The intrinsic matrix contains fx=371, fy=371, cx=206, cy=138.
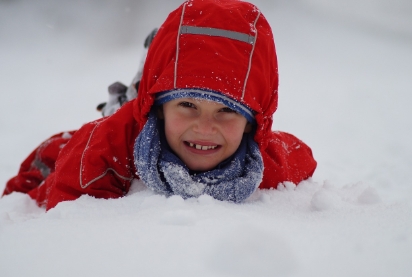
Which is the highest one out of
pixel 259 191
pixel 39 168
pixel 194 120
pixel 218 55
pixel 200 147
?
pixel 218 55

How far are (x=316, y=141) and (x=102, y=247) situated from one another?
2.37 m

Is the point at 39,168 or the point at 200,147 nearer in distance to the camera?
the point at 200,147

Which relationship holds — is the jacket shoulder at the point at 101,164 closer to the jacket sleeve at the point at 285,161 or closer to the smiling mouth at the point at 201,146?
the smiling mouth at the point at 201,146

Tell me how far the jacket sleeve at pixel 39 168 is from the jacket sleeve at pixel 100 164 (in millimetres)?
559

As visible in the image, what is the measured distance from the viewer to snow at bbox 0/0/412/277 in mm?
692

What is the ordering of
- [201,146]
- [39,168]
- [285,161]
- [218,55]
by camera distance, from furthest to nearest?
1. [39,168]
2. [285,161]
3. [201,146]
4. [218,55]

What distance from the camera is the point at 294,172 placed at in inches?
61.4

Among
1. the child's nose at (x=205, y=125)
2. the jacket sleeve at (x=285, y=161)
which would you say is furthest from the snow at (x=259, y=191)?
the child's nose at (x=205, y=125)

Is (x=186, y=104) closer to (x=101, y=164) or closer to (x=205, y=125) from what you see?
(x=205, y=125)

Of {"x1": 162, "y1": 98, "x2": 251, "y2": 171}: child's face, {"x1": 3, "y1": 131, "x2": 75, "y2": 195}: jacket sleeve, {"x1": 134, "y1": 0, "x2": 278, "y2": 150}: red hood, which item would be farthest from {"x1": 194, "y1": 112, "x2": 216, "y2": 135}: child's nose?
{"x1": 3, "y1": 131, "x2": 75, "y2": 195}: jacket sleeve

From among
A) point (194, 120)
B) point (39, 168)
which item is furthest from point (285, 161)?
point (39, 168)

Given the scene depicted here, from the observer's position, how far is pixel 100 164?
51.4 inches

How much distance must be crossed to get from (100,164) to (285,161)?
734 mm

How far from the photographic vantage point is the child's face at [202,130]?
1201mm
